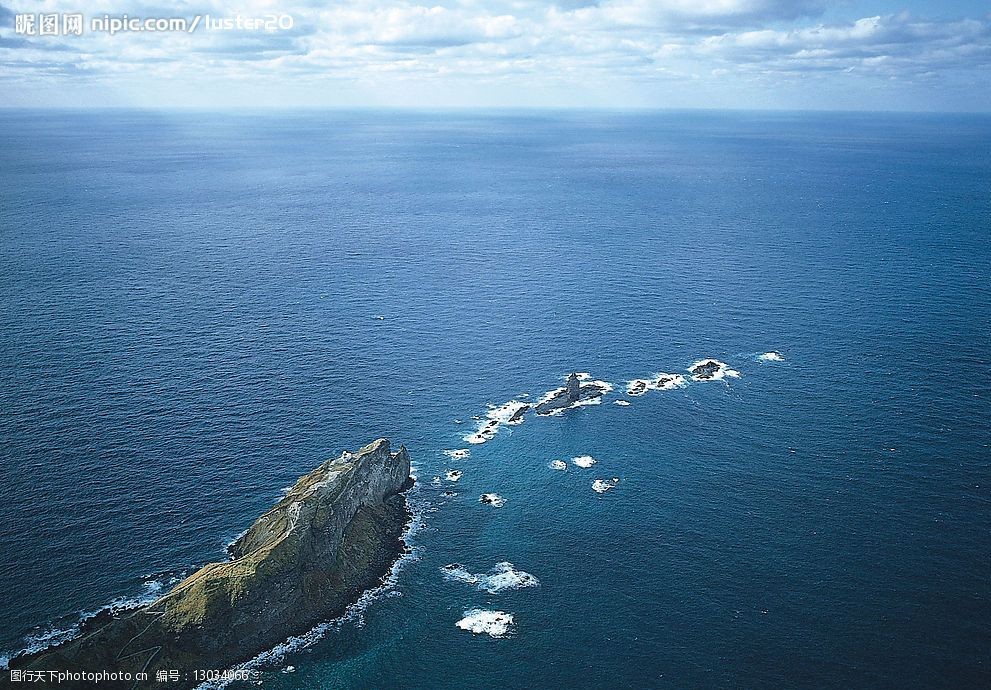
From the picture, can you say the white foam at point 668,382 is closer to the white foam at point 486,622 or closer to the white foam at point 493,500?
the white foam at point 493,500

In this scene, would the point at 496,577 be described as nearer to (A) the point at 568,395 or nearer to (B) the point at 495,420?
(B) the point at 495,420

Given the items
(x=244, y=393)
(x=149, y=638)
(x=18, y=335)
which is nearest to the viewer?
(x=149, y=638)

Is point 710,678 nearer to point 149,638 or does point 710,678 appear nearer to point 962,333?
point 149,638

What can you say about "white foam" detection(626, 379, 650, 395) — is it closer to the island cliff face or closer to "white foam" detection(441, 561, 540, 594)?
the island cliff face

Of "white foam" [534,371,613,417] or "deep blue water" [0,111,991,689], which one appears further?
"white foam" [534,371,613,417]

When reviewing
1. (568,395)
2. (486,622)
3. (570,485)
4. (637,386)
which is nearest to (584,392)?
(568,395)

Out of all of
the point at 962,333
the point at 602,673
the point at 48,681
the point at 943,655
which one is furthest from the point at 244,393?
the point at 962,333

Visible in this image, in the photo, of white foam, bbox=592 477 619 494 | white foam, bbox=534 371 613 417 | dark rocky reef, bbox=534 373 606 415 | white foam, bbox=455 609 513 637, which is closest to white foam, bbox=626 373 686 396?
white foam, bbox=534 371 613 417
